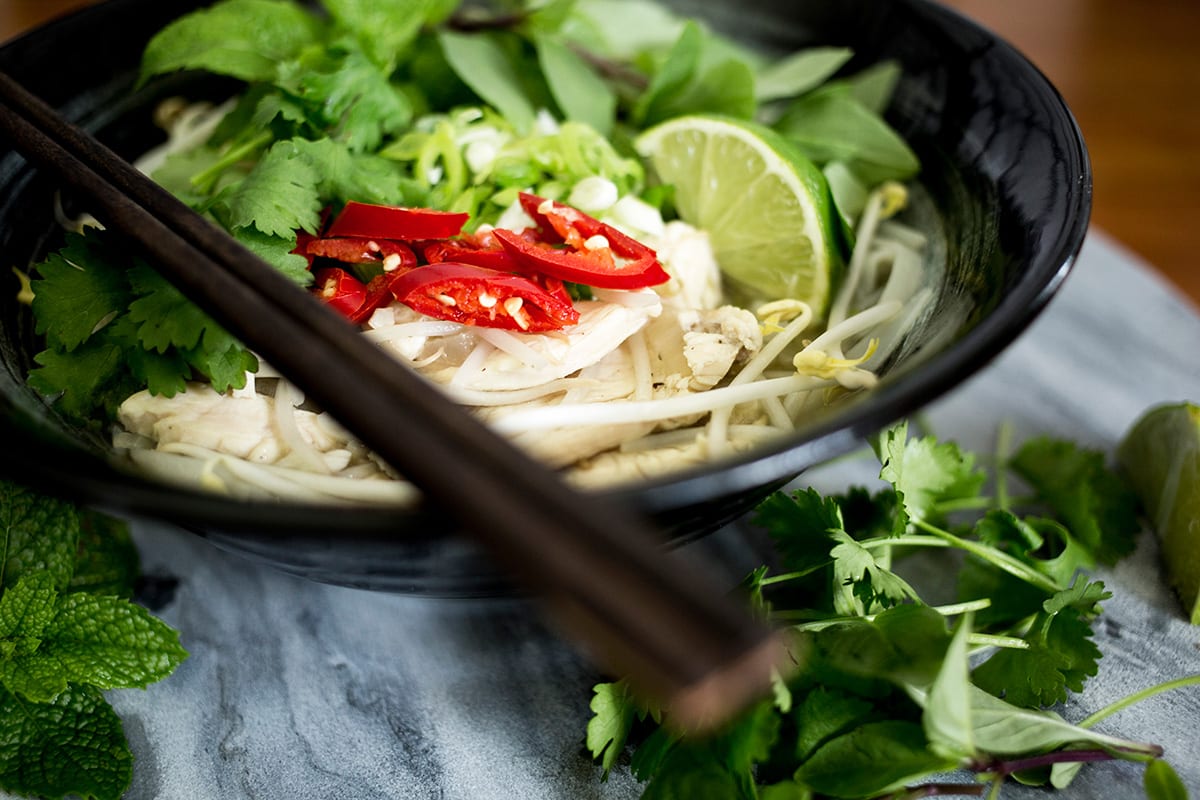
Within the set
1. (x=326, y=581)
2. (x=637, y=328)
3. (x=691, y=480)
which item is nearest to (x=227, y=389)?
(x=326, y=581)

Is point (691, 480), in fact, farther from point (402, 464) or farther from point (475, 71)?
point (475, 71)

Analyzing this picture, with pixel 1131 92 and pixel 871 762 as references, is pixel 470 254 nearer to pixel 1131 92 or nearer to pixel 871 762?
pixel 871 762

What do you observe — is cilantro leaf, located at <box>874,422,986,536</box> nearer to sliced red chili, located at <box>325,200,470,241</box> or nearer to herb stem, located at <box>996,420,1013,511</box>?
herb stem, located at <box>996,420,1013,511</box>

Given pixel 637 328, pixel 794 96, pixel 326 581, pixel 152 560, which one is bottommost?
pixel 152 560

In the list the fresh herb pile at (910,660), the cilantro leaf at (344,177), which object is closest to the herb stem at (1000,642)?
the fresh herb pile at (910,660)

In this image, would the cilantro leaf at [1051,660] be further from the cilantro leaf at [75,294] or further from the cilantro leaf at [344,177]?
the cilantro leaf at [75,294]

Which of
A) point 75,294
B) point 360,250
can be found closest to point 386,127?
point 360,250
